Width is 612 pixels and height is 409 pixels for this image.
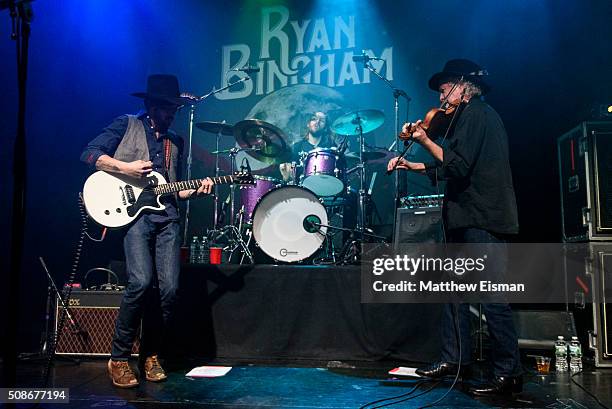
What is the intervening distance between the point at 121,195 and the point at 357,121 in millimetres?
3741

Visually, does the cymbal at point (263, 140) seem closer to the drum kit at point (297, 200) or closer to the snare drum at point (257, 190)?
the drum kit at point (297, 200)

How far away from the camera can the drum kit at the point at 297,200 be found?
5984 millimetres

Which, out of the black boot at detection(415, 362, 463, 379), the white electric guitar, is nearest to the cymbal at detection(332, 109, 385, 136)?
the white electric guitar

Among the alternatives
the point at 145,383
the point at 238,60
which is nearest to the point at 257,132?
the point at 238,60

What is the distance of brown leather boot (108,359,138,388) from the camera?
3771 mm

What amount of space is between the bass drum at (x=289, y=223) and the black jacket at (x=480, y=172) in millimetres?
2429

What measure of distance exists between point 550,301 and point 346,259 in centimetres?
222

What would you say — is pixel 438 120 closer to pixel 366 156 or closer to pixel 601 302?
pixel 601 302

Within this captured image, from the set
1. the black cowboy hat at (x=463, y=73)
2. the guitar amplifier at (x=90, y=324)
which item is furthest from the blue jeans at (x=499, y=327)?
the guitar amplifier at (x=90, y=324)

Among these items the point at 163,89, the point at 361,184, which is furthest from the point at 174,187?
the point at 361,184

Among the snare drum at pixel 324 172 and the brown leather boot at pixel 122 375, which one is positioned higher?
the snare drum at pixel 324 172

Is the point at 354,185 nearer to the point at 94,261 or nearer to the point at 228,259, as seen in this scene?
the point at 228,259

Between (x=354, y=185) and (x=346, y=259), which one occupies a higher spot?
(x=354, y=185)

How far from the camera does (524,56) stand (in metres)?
6.44
